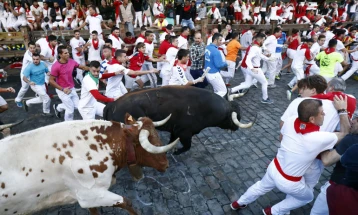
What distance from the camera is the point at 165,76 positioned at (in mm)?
9359

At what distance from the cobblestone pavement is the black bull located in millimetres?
649

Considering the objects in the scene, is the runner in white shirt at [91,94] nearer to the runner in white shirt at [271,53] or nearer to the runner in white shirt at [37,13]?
the runner in white shirt at [271,53]

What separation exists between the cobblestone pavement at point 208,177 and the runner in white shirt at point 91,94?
1.06 metres

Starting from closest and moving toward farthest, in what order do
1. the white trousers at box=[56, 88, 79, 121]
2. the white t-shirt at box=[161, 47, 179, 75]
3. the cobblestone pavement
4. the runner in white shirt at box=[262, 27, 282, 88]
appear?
the cobblestone pavement
the white trousers at box=[56, 88, 79, 121]
the white t-shirt at box=[161, 47, 179, 75]
the runner in white shirt at box=[262, 27, 282, 88]

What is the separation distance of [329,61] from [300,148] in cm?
658

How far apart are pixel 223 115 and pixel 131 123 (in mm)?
2601

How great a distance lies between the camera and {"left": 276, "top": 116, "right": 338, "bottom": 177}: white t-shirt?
3.19 m

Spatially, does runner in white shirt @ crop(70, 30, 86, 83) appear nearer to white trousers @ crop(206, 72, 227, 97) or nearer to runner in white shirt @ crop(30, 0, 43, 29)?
runner in white shirt @ crop(30, 0, 43, 29)

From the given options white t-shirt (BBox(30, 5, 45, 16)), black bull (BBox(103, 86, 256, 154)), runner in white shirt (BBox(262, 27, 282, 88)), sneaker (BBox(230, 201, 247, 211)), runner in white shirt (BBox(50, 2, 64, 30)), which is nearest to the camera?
sneaker (BBox(230, 201, 247, 211))

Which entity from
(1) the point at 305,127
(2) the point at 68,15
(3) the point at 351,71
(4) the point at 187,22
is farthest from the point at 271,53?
(2) the point at 68,15

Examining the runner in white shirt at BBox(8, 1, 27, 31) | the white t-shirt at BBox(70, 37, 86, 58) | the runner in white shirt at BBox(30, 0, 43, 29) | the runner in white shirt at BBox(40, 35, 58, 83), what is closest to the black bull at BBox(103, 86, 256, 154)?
the runner in white shirt at BBox(40, 35, 58, 83)

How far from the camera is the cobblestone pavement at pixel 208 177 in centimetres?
454

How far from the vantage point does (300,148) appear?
336 cm

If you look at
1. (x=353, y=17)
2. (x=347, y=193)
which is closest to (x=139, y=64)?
(x=347, y=193)
